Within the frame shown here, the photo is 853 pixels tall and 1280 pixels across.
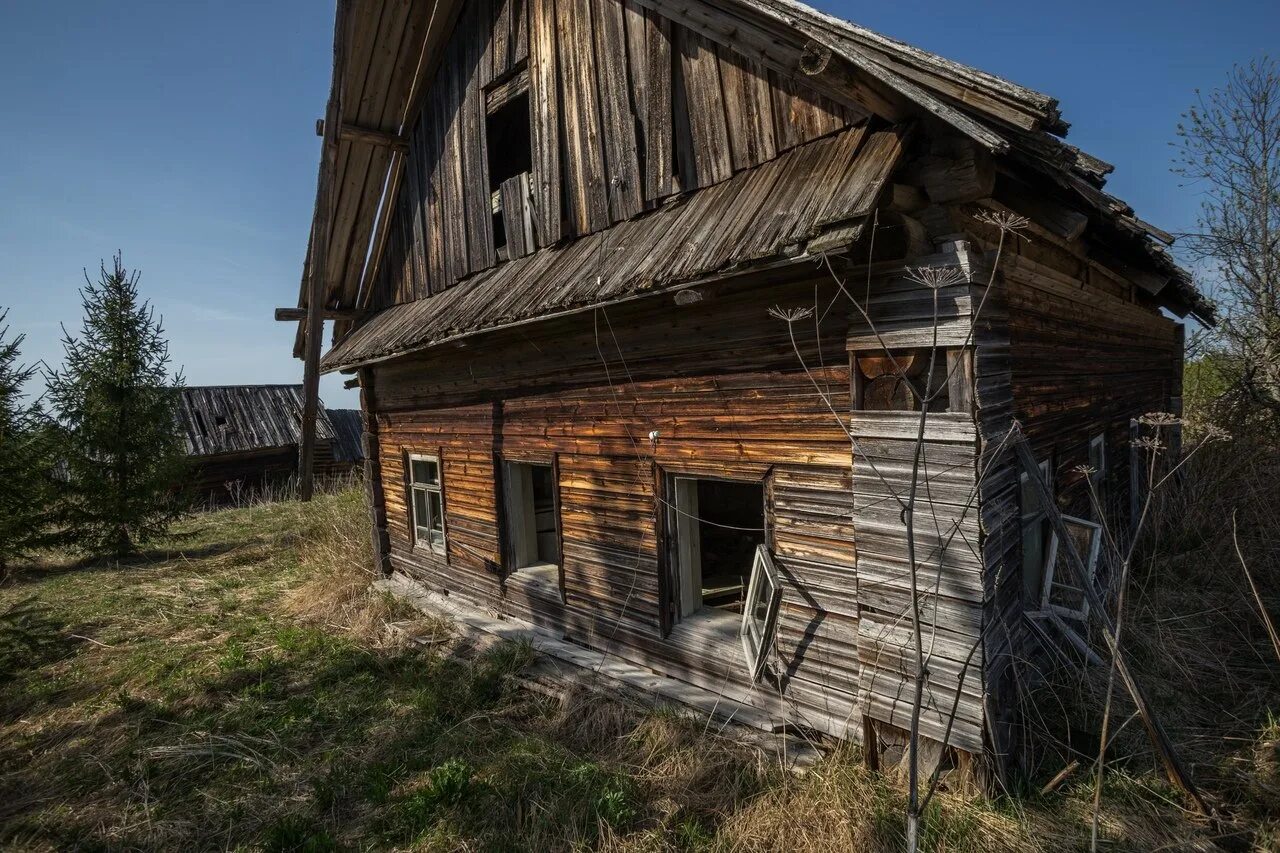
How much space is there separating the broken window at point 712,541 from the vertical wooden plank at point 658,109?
246 cm

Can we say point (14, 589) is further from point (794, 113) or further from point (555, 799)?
point (794, 113)

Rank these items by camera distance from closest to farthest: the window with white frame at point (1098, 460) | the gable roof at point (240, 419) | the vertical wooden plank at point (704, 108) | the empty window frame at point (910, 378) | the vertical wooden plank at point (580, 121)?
the empty window frame at point (910, 378) < the vertical wooden plank at point (704, 108) < the vertical wooden plank at point (580, 121) < the window with white frame at point (1098, 460) < the gable roof at point (240, 419)

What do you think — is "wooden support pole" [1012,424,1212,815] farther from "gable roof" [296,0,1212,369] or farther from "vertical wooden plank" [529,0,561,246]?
"vertical wooden plank" [529,0,561,246]

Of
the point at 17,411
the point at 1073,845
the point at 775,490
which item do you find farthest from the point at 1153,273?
the point at 17,411

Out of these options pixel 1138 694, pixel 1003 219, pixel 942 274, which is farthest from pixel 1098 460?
pixel 942 274

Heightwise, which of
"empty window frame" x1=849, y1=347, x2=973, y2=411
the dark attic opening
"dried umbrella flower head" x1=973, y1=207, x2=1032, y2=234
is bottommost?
"empty window frame" x1=849, y1=347, x2=973, y2=411

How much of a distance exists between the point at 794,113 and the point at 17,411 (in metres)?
15.3

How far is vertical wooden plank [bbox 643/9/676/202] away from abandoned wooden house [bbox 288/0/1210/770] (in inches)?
1.0

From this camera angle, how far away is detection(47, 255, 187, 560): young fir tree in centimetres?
1295

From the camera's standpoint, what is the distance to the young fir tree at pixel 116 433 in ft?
42.5

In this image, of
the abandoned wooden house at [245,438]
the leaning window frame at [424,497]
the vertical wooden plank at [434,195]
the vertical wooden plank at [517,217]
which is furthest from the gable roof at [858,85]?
the abandoned wooden house at [245,438]

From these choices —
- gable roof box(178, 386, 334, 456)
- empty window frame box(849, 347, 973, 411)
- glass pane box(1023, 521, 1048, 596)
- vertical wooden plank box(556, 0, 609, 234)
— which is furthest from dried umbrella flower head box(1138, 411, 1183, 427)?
gable roof box(178, 386, 334, 456)

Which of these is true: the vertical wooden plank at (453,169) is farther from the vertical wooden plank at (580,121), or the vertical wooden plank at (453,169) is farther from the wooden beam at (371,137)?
the vertical wooden plank at (580,121)

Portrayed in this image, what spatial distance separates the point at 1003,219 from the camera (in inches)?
154
